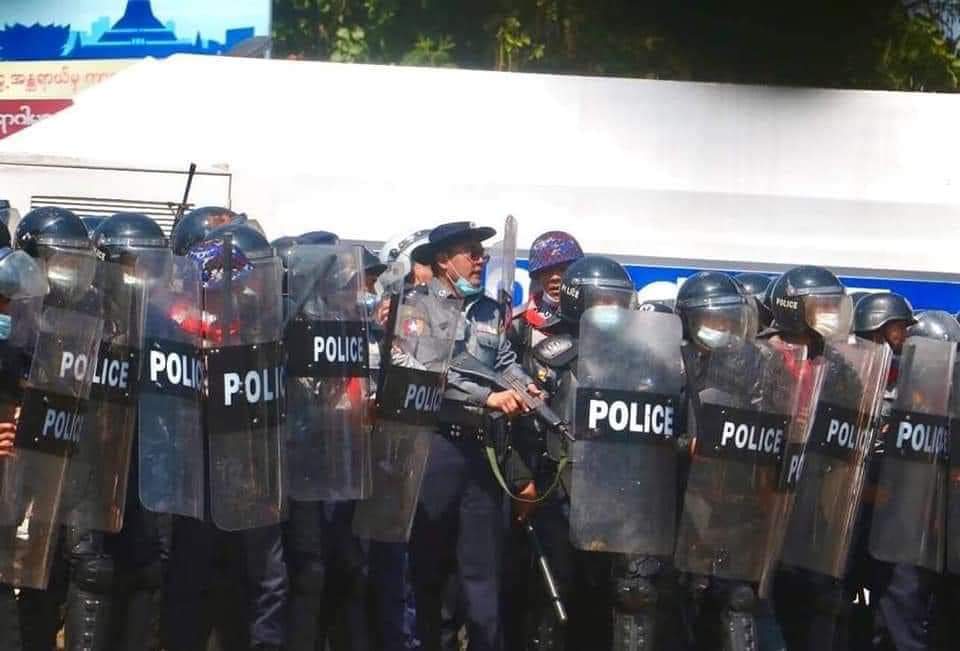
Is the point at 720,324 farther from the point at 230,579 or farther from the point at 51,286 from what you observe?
the point at 51,286

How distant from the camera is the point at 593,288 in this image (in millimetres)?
6730

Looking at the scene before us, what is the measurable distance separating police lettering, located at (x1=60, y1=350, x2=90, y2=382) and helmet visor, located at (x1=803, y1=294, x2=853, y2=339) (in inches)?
118

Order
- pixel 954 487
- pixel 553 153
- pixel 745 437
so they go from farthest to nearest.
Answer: pixel 553 153 < pixel 954 487 < pixel 745 437

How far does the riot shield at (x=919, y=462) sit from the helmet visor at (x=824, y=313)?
0.34 m

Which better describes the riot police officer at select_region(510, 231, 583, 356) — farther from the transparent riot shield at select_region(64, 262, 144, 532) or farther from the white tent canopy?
the white tent canopy

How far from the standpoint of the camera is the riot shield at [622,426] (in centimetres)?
632

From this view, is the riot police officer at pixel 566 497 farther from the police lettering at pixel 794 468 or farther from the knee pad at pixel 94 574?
the knee pad at pixel 94 574

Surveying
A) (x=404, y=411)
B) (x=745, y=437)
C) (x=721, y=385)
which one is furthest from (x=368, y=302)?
(x=745, y=437)

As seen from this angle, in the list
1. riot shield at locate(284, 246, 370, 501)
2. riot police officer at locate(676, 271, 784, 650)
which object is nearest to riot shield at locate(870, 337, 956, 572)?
riot police officer at locate(676, 271, 784, 650)

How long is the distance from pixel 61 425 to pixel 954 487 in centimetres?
355

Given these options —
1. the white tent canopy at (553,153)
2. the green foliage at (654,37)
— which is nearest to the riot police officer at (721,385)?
the white tent canopy at (553,153)

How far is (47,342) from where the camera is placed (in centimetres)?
594

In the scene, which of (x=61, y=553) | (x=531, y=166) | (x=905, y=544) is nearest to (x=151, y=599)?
(x=61, y=553)

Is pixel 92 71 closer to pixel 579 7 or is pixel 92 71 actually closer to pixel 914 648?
pixel 579 7
